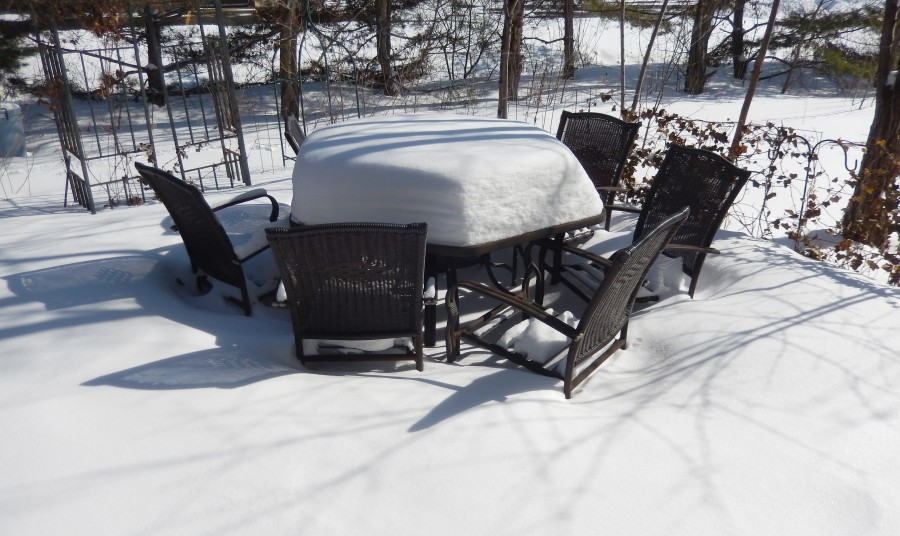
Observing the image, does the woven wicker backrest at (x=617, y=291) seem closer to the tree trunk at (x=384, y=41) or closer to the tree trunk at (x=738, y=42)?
the tree trunk at (x=384, y=41)

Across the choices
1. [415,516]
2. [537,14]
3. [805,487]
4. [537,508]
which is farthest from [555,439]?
[537,14]

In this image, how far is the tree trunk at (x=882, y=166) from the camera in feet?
13.1

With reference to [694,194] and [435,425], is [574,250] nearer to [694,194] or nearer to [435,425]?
[694,194]

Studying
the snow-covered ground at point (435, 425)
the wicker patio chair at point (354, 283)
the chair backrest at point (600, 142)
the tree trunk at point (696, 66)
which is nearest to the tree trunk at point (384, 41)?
the tree trunk at point (696, 66)

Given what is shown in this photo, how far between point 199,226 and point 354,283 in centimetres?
98

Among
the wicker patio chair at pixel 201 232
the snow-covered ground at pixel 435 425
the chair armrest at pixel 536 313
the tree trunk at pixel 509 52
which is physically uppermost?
the tree trunk at pixel 509 52

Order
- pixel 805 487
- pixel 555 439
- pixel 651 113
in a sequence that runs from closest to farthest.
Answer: pixel 805 487 → pixel 555 439 → pixel 651 113

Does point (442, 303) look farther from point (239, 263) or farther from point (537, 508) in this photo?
point (537, 508)

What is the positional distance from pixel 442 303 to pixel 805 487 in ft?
6.72

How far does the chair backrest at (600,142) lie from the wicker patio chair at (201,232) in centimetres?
230

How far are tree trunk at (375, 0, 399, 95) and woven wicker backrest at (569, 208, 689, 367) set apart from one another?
9107 millimetres

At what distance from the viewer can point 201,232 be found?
291 centimetres

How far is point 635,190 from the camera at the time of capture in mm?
5023

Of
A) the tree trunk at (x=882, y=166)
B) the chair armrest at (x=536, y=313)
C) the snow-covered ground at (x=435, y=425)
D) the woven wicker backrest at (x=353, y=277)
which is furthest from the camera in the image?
the tree trunk at (x=882, y=166)
